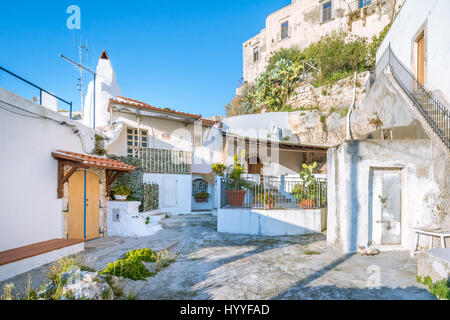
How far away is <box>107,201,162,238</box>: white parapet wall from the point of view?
938 cm

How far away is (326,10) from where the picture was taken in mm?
23438

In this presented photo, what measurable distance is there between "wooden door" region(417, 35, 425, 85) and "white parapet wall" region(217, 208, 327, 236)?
21.0 ft

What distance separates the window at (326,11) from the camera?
23.2m

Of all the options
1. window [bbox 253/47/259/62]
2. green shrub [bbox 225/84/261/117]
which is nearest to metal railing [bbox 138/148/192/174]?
green shrub [bbox 225/84/261/117]

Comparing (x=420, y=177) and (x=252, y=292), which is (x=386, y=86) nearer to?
(x=420, y=177)

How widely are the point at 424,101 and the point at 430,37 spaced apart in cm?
215

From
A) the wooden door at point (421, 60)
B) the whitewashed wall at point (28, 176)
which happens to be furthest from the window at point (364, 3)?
the whitewashed wall at point (28, 176)

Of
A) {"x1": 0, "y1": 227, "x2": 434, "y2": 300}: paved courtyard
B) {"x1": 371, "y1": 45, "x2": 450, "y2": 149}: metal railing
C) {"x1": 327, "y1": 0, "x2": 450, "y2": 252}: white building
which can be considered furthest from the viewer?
{"x1": 371, "y1": 45, "x2": 450, "y2": 149}: metal railing

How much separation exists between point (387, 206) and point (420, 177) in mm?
1104

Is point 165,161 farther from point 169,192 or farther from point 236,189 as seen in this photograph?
point 236,189

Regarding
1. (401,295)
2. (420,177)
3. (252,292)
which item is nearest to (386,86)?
(420,177)

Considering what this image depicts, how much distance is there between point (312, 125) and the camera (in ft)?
59.3

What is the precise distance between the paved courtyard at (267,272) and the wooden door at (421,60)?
274 inches

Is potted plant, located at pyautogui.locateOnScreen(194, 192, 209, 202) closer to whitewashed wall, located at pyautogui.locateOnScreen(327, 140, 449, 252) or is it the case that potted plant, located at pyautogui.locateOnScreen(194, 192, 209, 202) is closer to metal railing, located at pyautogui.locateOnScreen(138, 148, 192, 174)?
metal railing, located at pyautogui.locateOnScreen(138, 148, 192, 174)
